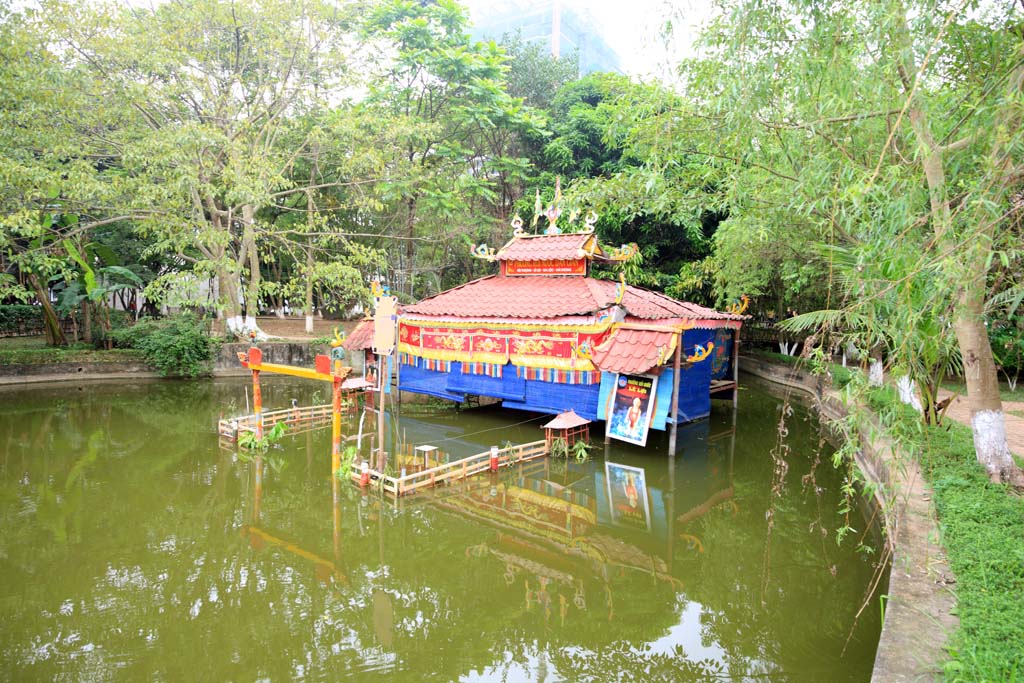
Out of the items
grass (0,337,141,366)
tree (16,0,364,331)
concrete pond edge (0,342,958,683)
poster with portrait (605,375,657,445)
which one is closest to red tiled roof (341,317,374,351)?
tree (16,0,364,331)

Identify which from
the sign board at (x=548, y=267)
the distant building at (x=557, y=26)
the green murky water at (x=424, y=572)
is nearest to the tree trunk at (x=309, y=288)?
the sign board at (x=548, y=267)

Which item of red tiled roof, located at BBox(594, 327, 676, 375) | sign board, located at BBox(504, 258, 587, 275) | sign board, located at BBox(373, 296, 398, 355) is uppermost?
sign board, located at BBox(504, 258, 587, 275)

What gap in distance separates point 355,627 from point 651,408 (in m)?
6.08

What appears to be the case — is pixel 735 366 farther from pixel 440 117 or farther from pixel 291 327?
pixel 291 327

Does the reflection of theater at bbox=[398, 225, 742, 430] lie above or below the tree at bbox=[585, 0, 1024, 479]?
below

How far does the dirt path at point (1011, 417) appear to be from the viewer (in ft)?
25.9

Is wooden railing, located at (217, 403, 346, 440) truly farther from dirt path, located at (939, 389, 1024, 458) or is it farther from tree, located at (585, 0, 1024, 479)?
dirt path, located at (939, 389, 1024, 458)

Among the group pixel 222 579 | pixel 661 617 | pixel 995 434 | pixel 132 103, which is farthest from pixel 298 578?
pixel 132 103

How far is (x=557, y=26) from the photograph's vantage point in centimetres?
3612

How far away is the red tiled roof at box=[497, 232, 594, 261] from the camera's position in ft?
37.8

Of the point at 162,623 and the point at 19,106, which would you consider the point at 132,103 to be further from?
the point at 162,623

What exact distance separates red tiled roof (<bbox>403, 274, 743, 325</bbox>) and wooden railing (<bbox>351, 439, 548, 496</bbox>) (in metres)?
2.60

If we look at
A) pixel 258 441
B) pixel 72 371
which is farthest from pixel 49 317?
pixel 258 441

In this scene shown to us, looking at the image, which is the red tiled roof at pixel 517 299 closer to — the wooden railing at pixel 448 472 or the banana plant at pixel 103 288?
the wooden railing at pixel 448 472
